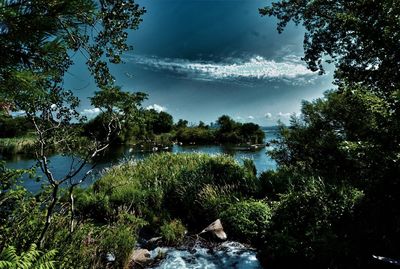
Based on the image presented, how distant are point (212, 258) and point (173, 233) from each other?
1488 mm

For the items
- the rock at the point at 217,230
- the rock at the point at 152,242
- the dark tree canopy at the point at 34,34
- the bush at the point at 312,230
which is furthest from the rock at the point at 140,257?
the dark tree canopy at the point at 34,34

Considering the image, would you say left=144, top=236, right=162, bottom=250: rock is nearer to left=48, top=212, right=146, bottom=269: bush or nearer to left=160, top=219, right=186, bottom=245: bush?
left=160, top=219, right=186, bottom=245: bush

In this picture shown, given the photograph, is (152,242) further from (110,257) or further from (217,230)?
(110,257)

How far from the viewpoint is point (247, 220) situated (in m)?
8.23

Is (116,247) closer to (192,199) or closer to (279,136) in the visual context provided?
(192,199)

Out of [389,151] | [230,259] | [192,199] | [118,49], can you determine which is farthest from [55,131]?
[192,199]

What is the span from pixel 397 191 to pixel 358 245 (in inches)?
54.8

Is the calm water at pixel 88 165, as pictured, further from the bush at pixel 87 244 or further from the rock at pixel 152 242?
the rock at pixel 152 242

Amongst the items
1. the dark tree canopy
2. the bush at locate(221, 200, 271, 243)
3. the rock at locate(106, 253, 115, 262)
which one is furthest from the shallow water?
the dark tree canopy

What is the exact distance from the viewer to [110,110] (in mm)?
4586

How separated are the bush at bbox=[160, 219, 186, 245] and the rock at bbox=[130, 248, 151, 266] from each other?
3.43 ft

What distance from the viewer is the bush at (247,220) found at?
802cm

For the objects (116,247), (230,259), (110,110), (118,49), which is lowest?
(230,259)

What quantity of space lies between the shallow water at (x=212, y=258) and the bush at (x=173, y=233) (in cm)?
42
